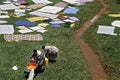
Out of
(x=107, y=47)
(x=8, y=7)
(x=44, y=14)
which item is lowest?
(x=8, y=7)

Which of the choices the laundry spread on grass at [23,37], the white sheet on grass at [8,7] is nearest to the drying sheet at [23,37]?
the laundry spread on grass at [23,37]

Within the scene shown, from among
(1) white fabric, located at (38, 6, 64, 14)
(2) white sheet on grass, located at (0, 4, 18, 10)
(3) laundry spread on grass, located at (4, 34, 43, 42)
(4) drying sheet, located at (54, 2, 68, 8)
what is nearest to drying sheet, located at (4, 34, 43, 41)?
(3) laundry spread on grass, located at (4, 34, 43, 42)

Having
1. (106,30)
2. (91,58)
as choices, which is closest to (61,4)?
(106,30)

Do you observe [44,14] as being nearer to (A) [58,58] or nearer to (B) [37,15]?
(B) [37,15]

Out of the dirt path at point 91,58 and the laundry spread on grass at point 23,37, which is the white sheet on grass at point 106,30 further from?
the laundry spread on grass at point 23,37

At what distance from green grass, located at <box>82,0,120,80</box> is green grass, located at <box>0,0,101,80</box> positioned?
744 mm

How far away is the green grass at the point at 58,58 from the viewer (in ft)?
35.4

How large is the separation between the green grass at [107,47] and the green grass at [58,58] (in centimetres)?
74

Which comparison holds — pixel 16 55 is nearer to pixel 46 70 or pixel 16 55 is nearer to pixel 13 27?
pixel 46 70

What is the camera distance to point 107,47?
13.3 metres

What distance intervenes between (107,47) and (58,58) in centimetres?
237

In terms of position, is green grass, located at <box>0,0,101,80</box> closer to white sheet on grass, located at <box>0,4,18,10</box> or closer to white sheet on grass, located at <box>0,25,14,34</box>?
white sheet on grass, located at <box>0,25,14,34</box>

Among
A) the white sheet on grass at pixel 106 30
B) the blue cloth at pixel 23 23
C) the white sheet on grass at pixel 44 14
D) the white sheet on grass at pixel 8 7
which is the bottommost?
the white sheet on grass at pixel 8 7

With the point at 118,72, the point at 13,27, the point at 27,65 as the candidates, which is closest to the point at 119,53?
the point at 118,72
